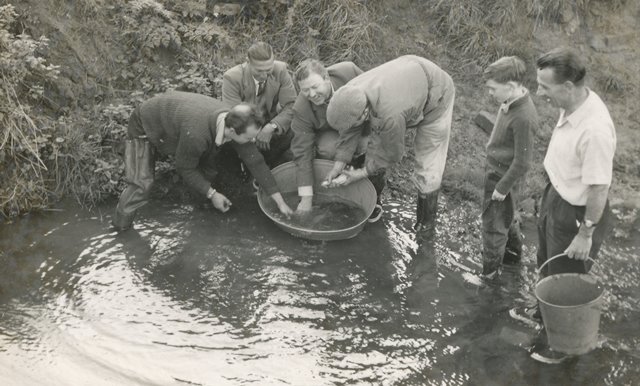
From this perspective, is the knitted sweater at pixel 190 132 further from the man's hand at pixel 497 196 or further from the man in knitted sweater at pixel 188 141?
the man's hand at pixel 497 196

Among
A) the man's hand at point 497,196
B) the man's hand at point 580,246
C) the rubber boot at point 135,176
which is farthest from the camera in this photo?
the rubber boot at point 135,176

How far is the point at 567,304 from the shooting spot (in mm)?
4367

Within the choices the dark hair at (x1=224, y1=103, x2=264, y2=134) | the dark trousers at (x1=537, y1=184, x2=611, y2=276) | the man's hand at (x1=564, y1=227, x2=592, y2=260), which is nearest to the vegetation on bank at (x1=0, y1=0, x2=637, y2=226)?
the dark hair at (x1=224, y1=103, x2=264, y2=134)

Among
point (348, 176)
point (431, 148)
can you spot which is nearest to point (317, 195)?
point (348, 176)

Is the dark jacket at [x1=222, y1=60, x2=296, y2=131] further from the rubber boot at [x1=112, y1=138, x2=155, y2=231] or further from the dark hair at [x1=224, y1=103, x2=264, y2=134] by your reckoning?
the rubber boot at [x1=112, y1=138, x2=155, y2=231]

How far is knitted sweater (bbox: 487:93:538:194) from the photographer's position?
174 inches

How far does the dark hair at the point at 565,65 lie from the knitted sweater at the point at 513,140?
725mm

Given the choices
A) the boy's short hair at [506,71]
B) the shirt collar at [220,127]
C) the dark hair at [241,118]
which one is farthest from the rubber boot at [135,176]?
the boy's short hair at [506,71]

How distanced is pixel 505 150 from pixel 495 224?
0.63 metres

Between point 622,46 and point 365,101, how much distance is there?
169 inches

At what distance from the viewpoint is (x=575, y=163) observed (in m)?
3.84

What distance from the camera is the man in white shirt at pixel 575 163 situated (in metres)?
3.65

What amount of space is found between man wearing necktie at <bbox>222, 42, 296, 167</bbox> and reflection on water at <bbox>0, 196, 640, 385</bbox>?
89 centimetres

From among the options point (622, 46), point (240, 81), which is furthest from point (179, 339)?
point (622, 46)
